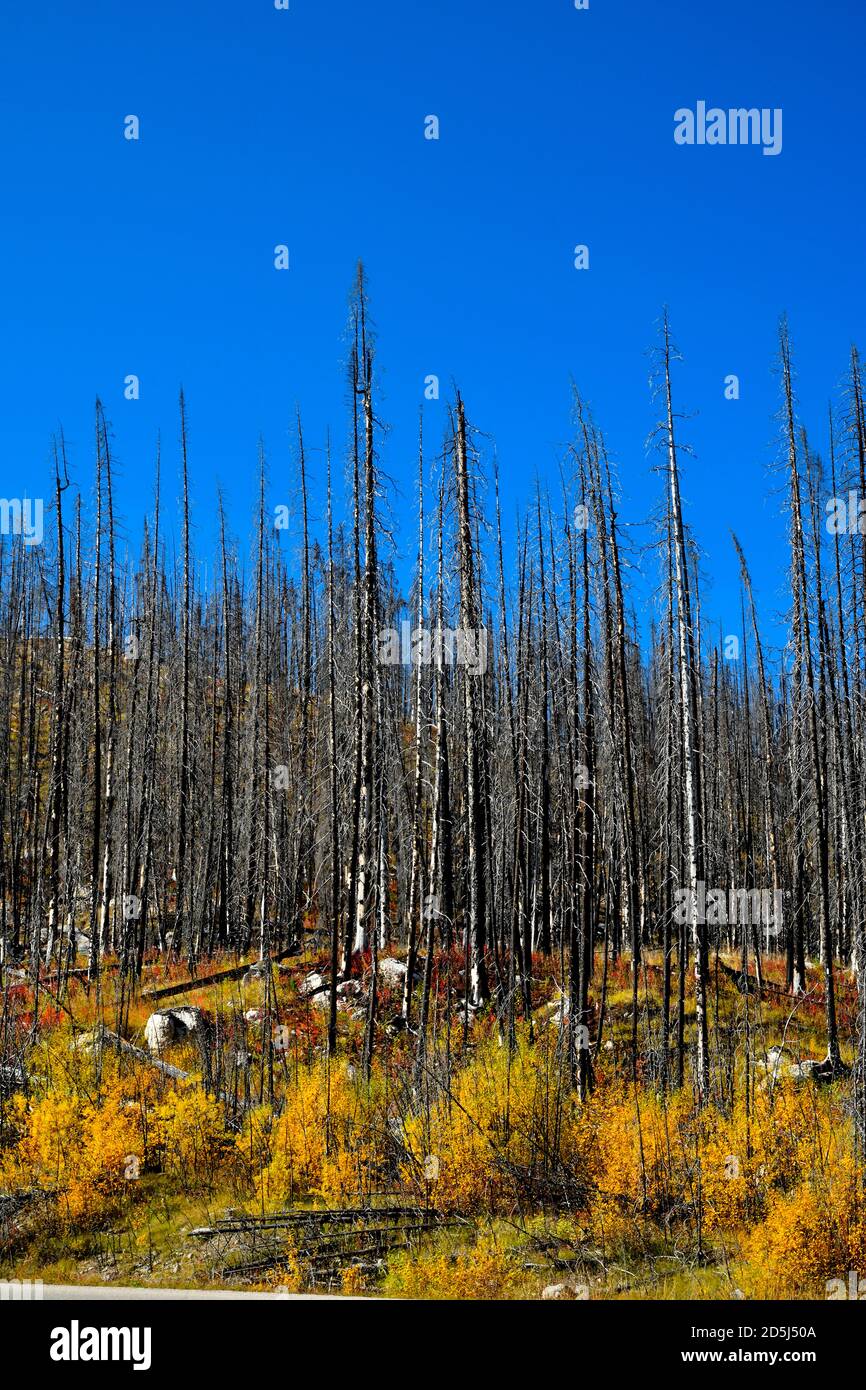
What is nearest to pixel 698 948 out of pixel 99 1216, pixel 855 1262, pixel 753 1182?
pixel 753 1182

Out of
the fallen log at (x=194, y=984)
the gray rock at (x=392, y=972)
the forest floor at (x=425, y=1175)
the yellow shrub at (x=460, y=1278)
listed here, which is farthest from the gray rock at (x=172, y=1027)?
the yellow shrub at (x=460, y=1278)

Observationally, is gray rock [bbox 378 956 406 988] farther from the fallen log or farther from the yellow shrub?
the yellow shrub

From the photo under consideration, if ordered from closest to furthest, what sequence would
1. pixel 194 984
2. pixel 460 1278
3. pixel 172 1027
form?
1. pixel 460 1278
2. pixel 172 1027
3. pixel 194 984

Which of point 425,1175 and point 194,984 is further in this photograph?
point 194,984

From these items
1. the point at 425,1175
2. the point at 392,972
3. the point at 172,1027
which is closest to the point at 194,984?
the point at 392,972

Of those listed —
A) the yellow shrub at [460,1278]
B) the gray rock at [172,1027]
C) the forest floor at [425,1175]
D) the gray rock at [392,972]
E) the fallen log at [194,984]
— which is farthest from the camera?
the fallen log at [194,984]

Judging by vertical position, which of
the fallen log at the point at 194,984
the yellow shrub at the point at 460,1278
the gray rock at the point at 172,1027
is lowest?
the yellow shrub at the point at 460,1278

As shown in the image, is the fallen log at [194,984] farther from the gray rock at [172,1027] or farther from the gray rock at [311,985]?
the gray rock at [172,1027]

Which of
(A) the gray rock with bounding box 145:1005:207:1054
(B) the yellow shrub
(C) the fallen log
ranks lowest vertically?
(B) the yellow shrub

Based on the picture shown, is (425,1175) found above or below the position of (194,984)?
above

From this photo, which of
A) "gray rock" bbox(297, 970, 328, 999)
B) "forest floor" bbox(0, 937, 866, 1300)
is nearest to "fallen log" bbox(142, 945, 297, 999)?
"gray rock" bbox(297, 970, 328, 999)

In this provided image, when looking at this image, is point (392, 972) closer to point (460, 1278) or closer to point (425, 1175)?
point (425, 1175)
